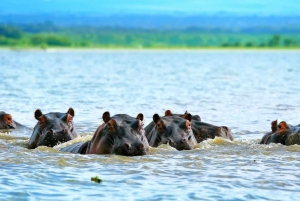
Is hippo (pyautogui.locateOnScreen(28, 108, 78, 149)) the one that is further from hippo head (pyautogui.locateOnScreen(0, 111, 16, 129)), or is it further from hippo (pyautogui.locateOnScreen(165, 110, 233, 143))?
hippo head (pyautogui.locateOnScreen(0, 111, 16, 129))

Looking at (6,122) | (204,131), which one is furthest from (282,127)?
(6,122)

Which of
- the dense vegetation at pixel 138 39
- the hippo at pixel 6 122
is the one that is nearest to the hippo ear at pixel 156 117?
the hippo at pixel 6 122

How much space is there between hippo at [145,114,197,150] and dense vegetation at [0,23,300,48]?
118 metres

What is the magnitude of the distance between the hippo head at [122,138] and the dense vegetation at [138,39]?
390 ft

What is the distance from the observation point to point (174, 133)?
36.2 feet

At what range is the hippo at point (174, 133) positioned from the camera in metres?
11.0

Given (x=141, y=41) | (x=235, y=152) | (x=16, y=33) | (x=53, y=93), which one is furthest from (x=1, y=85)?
(x=141, y=41)

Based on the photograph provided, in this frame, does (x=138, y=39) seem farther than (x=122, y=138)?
Yes

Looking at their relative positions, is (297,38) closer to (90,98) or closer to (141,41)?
(141,41)

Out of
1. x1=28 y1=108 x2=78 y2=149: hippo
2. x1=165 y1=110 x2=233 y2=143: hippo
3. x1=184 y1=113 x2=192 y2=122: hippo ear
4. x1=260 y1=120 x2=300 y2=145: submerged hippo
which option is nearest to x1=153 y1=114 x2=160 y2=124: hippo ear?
x1=184 y1=113 x2=192 y2=122: hippo ear

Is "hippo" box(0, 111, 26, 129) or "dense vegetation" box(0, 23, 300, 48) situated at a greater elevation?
"dense vegetation" box(0, 23, 300, 48)

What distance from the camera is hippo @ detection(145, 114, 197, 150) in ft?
36.0

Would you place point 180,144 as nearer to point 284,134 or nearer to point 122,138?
point 122,138

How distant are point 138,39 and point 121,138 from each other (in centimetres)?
15597
